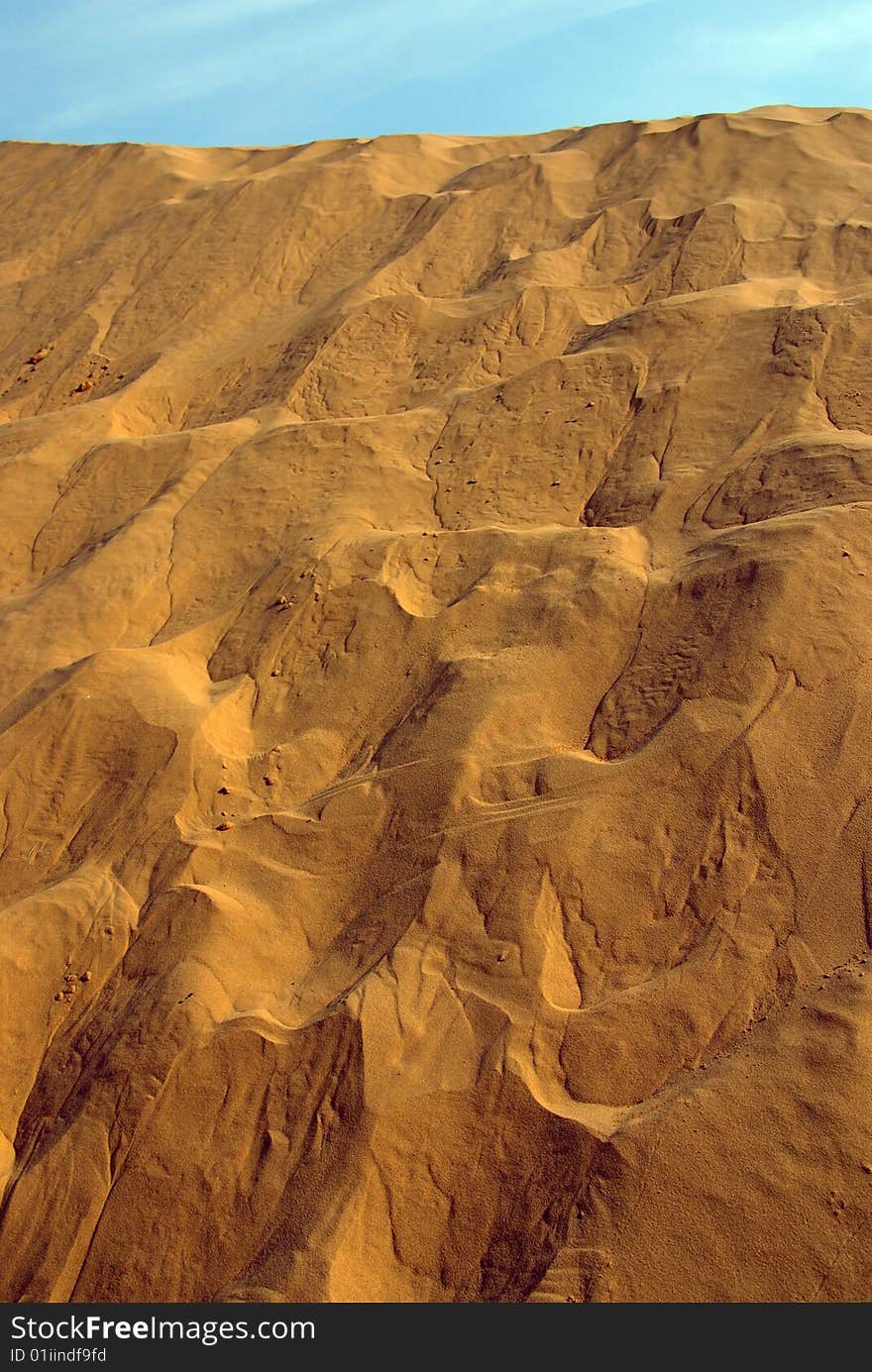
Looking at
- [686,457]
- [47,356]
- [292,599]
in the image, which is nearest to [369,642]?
[292,599]

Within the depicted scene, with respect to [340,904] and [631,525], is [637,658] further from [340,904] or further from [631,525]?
[340,904]

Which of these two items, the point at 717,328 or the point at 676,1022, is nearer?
the point at 676,1022

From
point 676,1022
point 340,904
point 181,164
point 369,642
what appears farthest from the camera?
point 181,164

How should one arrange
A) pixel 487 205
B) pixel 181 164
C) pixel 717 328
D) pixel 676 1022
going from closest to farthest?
pixel 676 1022, pixel 717 328, pixel 487 205, pixel 181 164

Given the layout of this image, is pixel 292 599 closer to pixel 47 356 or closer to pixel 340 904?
pixel 340 904

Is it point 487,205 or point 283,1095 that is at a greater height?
point 487,205

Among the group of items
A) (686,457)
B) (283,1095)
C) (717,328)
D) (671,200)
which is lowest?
(283,1095)
